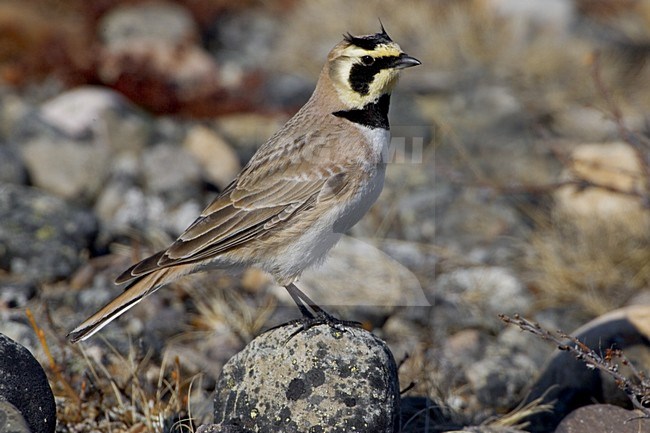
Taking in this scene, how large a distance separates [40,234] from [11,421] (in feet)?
13.3

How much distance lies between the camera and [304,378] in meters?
4.58

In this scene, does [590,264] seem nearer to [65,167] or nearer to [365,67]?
[365,67]

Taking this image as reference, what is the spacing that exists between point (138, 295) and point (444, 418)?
6.48 ft

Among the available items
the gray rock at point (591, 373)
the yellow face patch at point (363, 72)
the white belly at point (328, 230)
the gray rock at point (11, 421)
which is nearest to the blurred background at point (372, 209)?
the gray rock at point (591, 373)

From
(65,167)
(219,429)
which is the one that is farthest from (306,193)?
(65,167)

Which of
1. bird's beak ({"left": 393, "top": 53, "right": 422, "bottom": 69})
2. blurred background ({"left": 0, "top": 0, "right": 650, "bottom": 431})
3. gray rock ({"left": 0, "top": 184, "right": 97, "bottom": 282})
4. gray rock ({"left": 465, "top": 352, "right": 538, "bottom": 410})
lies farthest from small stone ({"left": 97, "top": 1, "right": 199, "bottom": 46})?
bird's beak ({"left": 393, "top": 53, "right": 422, "bottom": 69})

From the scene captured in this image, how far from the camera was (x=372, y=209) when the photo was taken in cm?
916

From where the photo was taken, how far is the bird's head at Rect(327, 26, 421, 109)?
17.6ft

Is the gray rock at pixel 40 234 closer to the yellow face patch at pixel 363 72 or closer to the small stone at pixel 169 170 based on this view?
the small stone at pixel 169 170

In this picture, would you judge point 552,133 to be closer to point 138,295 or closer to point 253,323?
point 253,323

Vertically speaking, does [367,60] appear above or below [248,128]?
above

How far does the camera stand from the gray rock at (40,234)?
7.56 metres

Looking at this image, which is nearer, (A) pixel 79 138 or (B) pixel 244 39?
(A) pixel 79 138

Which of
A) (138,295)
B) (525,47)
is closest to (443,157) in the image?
(525,47)
